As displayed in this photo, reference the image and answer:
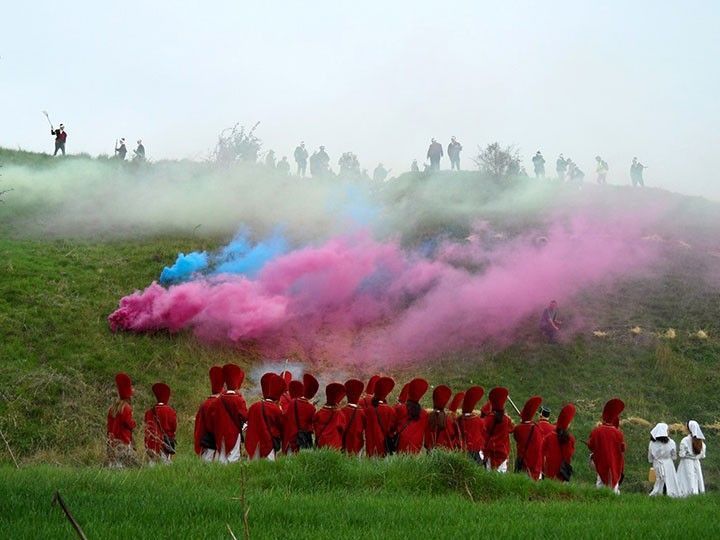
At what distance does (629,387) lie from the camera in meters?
23.5

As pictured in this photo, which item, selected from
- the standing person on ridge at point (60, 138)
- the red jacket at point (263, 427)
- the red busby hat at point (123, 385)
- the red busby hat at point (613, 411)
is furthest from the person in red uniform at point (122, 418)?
the standing person on ridge at point (60, 138)

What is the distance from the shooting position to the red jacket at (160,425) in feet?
50.3

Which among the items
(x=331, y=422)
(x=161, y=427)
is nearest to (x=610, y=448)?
(x=331, y=422)

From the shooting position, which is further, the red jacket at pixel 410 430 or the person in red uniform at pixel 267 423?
the red jacket at pixel 410 430

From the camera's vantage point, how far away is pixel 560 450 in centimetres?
1564

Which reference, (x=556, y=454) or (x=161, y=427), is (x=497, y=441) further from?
(x=161, y=427)

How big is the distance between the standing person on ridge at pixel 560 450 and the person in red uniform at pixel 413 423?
257 cm

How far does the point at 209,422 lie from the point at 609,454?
8.08 metres

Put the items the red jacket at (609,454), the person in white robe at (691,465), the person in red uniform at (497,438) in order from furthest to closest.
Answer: the person in white robe at (691,465) < the person in red uniform at (497,438) < the red jacket at (609,454)

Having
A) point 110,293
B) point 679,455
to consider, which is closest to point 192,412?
point 110,293

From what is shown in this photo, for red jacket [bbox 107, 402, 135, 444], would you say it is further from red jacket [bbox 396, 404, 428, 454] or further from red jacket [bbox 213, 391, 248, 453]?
red jacket [bbox 396, 404, 428, 454]

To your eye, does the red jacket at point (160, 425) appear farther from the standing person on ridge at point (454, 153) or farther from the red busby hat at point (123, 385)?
the standing person on ridge at point (454, 153)

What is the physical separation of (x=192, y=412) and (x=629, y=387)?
13.1 meters

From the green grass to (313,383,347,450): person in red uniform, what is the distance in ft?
8.47
